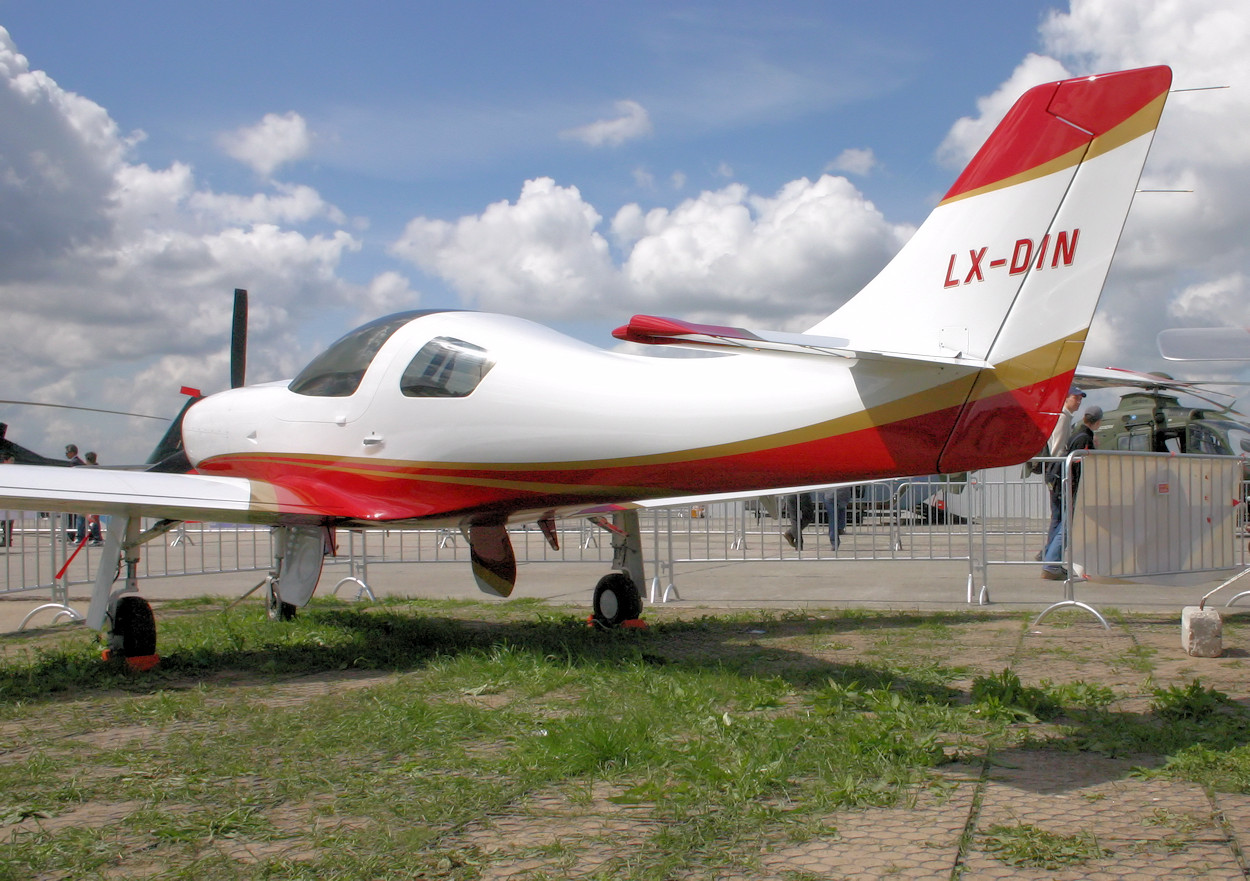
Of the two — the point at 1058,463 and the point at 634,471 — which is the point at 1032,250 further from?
the point at 1058,463

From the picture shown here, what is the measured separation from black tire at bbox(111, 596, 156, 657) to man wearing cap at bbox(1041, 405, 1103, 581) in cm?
727

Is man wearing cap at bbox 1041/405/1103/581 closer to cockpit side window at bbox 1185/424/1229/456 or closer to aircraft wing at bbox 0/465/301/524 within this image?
aircraft wing at bbox 0/465/301/524

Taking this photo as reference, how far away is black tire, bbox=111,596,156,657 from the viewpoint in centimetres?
629

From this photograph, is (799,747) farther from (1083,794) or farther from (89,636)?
(89,636)

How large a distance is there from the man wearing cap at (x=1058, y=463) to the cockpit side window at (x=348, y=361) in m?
6.57

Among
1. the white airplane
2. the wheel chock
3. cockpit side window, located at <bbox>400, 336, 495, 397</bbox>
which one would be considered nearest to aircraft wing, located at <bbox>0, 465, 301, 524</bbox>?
the white airplane

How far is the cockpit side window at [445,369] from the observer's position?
19.5 ft

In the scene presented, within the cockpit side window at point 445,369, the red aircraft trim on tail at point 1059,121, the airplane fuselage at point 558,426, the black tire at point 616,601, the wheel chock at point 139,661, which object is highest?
the red aircraft trim on tail at point 1059,121

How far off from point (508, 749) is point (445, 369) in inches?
107

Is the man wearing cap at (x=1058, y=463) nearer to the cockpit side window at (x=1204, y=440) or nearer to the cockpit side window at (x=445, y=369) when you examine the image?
the cockpit side window at (x=445, y=369)

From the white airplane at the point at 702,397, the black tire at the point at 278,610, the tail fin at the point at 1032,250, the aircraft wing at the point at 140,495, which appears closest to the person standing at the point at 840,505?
the white airplane at the point at 702,397

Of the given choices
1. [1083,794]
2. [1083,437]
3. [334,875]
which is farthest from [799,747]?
[1083,437]

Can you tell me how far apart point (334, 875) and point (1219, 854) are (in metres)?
2.59

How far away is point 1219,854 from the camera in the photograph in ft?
9.34
